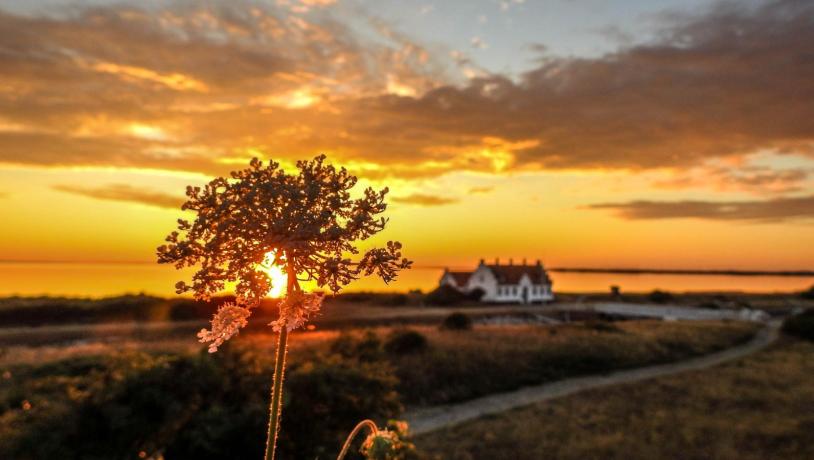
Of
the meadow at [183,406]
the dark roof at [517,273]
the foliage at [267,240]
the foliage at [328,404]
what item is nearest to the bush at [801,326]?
the dark roof at [517,273]

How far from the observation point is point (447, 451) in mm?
22922

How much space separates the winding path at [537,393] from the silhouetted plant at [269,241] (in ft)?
83.7

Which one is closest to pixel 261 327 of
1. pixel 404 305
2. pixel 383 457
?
pixel 404 305

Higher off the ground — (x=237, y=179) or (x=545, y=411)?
(x=237, y=179)

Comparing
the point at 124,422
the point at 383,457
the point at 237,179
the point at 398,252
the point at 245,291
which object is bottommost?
the point at 124,422

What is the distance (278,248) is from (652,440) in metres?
26.7

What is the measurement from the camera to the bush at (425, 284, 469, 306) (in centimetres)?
8235

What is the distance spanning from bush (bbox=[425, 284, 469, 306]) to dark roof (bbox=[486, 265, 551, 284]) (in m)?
7.15

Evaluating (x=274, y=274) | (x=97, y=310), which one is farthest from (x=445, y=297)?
(x=274, y=274)

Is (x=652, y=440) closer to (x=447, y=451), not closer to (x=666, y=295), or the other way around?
(x=447, y=451)

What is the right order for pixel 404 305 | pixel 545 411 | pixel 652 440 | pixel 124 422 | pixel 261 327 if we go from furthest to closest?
1. pixel 404 305
2. pixel 261 327
3. pixel 545 411
4. pixel 652 440
5. pixel 124 422

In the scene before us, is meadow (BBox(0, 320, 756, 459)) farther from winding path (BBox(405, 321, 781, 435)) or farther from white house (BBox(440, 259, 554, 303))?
white house (BBox(440, 259, 554, 303))

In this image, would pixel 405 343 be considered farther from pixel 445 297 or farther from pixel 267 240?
pixel 445 297

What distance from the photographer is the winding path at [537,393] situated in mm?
28788
